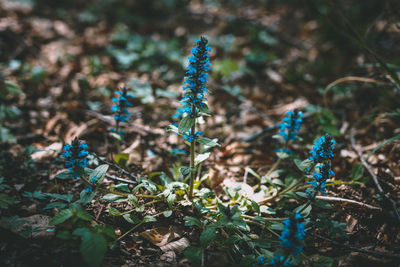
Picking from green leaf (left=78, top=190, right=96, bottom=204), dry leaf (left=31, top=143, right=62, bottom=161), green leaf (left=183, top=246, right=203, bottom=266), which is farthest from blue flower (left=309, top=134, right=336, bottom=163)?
dry leaf (left=31, top=143, right=62, bottom=161)

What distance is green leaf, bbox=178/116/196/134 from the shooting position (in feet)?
6.41

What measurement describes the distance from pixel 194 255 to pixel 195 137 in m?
0.91

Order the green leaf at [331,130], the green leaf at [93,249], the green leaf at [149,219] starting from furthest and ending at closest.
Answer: the green leaf at [331,130]
the green leaf at [149,219]
the green leaf at [93,249]

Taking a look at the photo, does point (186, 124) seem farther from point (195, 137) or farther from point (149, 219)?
point (149, 219)

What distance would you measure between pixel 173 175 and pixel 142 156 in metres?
0.56

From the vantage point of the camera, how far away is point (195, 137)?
85.6 inches

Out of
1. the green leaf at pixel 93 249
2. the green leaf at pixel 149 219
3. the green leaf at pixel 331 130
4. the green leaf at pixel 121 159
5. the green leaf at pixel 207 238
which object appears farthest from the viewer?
the green leaf at pixel 331 130

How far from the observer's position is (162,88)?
418 cm

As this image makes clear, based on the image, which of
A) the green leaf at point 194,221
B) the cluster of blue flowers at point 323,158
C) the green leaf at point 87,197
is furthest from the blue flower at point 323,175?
the green leaf at point 87,197

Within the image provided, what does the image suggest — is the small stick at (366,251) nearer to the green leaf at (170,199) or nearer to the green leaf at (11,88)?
the green leaf at (170,199)

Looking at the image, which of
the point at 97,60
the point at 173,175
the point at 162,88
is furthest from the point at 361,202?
the point at 97,60

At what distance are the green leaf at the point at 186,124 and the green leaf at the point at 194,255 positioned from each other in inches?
34.3

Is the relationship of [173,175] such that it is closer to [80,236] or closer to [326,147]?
[80,236]

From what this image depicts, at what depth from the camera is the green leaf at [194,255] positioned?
1.78 m
